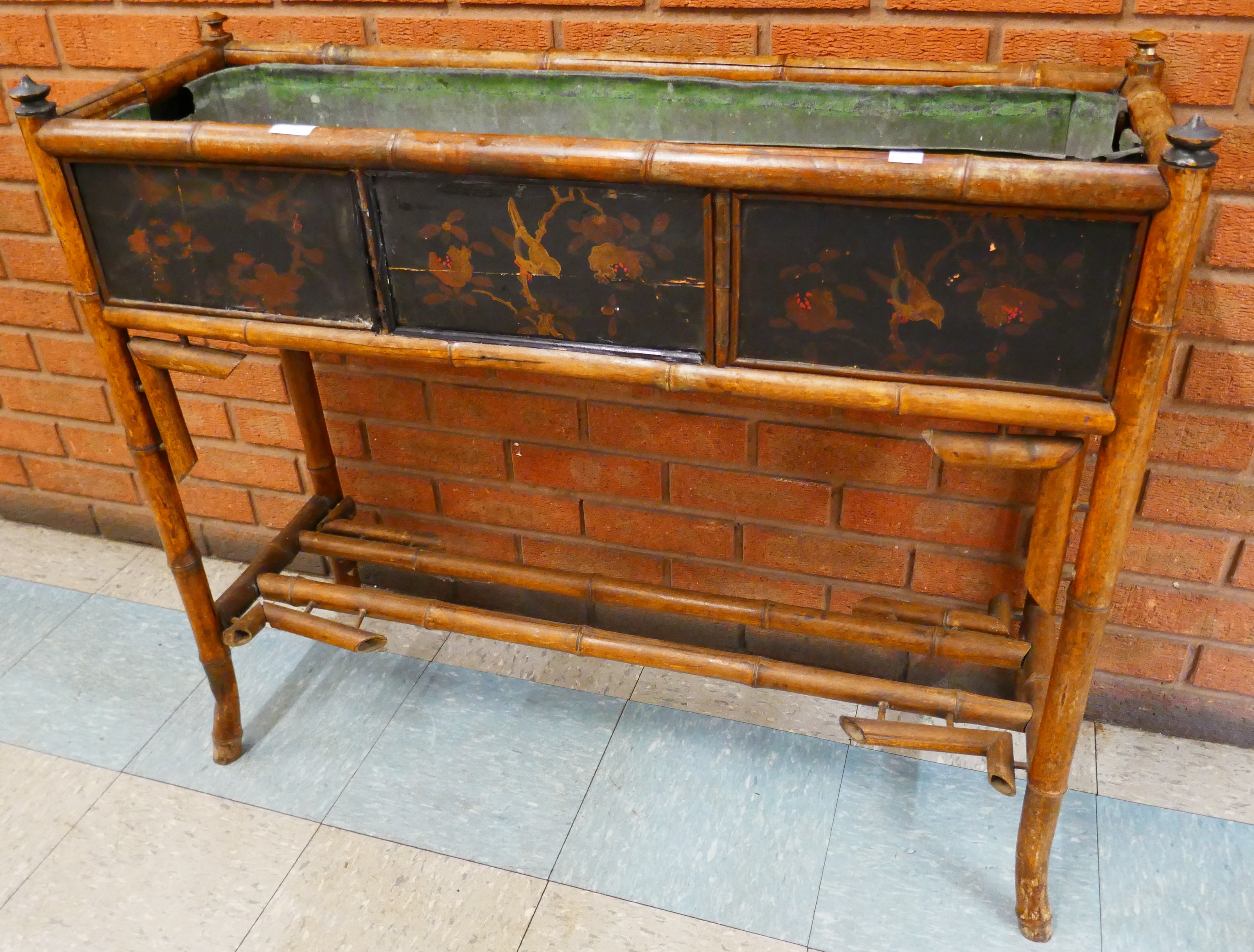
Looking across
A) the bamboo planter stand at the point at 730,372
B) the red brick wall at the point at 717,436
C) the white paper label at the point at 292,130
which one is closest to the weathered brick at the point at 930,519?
the red brick wall at the point at 717,436

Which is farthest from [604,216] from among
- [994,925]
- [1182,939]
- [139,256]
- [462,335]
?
[1182,939]

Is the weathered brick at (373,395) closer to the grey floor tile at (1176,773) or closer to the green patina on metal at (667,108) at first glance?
the green patina on metal at (667,108)

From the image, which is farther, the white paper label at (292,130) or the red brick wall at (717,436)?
the red brick wall at (717,436)

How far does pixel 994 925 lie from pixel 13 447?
7.43ft

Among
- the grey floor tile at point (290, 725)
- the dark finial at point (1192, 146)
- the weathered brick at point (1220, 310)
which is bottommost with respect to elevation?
the grey floor tile at point (290, 725)

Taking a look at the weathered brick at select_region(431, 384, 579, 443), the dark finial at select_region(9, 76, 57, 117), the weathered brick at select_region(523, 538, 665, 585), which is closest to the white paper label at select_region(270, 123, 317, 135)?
the dark finial at select_region(9, 76, 57, 117)

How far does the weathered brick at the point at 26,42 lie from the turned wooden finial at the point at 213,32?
414 mm

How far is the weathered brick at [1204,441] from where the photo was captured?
4.96ft

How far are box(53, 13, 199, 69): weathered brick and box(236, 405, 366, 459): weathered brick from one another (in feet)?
2.17

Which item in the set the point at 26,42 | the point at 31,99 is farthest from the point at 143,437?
the point at 26,42

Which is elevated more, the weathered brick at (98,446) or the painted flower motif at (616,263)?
the painted flower motif at (616,263)

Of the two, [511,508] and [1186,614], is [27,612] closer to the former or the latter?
[511,508]

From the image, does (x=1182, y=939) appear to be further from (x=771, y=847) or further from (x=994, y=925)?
(x=771, y=847)

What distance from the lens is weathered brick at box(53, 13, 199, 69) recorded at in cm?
172
